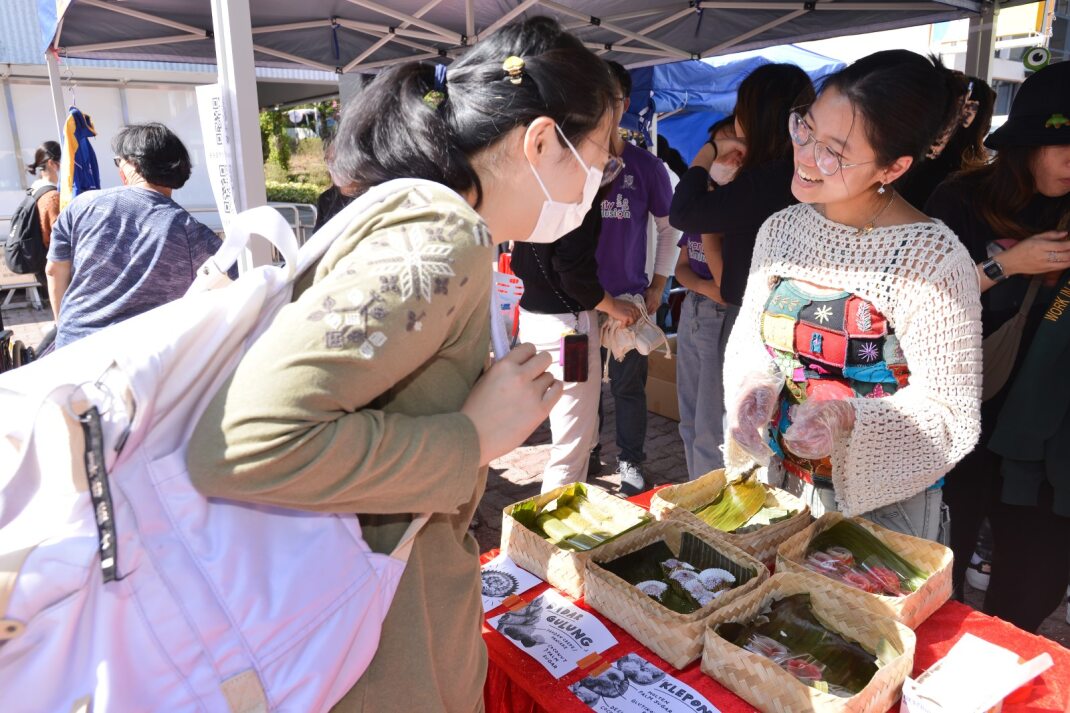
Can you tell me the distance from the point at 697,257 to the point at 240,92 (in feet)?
7.59

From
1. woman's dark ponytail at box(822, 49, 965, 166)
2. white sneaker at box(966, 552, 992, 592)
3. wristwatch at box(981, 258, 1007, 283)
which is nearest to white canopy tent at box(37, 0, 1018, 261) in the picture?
wristwatch at box(981, 258, 1007, 283)

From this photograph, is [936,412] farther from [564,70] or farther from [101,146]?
[101,146]

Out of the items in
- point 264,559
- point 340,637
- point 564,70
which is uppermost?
point 564,70

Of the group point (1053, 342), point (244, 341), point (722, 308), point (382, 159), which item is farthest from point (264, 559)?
point (722, 308)

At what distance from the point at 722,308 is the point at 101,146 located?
40.3 ft

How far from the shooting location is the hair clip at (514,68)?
3.32ft

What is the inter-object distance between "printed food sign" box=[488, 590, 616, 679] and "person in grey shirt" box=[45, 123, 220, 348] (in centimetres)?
237

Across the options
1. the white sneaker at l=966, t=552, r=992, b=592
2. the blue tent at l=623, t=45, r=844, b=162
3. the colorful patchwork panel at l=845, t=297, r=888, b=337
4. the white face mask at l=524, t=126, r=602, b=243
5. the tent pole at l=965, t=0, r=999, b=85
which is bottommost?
the white sneaker at l=966, t=552, r=992, b=592

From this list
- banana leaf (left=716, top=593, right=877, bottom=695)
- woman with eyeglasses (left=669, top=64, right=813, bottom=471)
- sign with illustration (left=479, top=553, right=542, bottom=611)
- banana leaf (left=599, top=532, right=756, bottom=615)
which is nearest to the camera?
banana leaf (left=716, top=593, right=877, bottom=695)

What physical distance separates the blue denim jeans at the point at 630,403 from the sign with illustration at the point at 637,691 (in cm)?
287

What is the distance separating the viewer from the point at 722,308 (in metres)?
3.37

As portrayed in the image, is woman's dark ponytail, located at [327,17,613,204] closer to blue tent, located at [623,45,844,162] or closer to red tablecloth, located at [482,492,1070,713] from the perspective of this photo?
red tablecloth, located at [482,492,1070,713]

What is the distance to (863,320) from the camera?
166 centimetres

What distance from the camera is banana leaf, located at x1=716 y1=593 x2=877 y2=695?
1304 mm
